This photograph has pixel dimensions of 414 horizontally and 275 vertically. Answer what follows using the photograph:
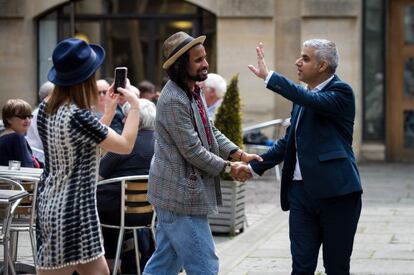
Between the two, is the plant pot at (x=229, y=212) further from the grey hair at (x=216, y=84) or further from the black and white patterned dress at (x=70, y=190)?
the black and white patterned dress at (x=70, y=190)

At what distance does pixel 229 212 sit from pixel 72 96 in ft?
17.4

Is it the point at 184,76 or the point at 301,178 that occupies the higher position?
the point at 184,76

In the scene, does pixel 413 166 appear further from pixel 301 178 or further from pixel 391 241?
pixel 301 178

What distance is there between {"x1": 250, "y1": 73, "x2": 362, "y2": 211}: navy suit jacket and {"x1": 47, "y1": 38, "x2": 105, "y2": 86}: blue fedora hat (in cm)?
118

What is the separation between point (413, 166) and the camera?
18.4 metres

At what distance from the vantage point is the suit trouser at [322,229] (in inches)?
253

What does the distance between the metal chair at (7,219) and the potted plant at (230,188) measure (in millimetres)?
3108

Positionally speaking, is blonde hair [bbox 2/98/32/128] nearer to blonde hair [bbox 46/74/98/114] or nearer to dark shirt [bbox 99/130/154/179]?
dark shirt [bbox 99/130/154/179]

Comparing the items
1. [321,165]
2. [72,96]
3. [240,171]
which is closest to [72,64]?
[72,96]

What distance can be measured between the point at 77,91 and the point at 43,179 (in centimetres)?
51

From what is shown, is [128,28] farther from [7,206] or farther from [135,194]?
[7,206]

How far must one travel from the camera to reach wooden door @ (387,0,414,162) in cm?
1914

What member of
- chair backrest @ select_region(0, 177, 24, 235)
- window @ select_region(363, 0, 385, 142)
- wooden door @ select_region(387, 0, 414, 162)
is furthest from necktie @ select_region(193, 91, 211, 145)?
wooden door @ select_region(387, 0, 414, 162)

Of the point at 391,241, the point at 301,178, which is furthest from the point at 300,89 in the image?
the point at 391,241
